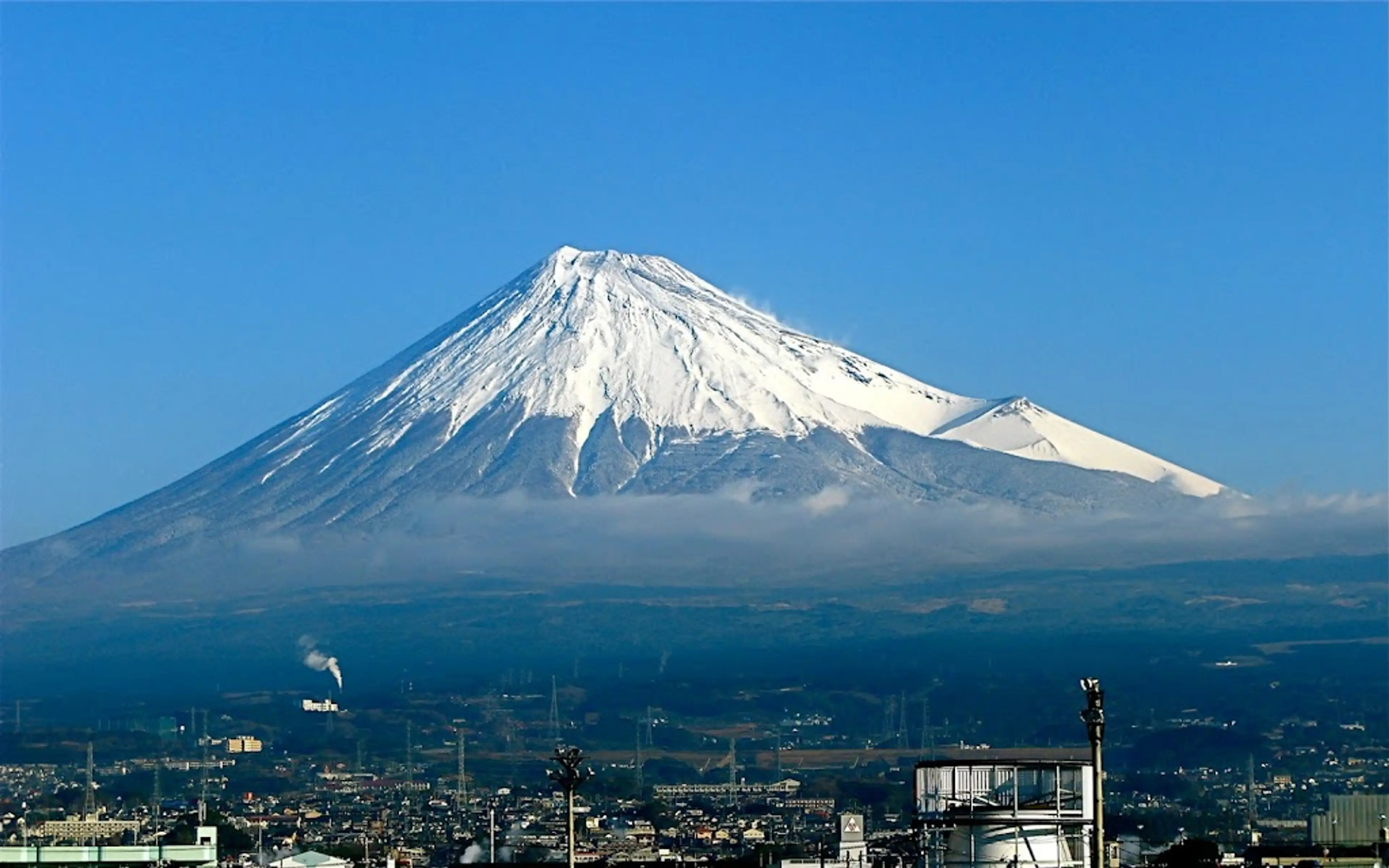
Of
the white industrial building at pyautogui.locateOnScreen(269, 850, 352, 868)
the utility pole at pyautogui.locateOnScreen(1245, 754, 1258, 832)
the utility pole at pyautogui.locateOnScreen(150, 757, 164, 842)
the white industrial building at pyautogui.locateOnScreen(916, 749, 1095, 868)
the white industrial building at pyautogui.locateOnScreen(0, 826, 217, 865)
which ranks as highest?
the white industrial building at pyautogui.locateOnScreen(916, 749, 1095, 868)

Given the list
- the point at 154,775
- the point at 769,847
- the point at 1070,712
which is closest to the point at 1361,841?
the point at 769,847

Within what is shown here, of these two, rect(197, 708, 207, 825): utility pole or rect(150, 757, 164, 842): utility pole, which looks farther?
rect(197, 708, 207, 825): utility pole

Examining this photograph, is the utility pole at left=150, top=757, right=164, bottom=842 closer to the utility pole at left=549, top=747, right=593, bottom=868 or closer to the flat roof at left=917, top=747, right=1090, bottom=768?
the flat roof at left=917, top=747, right=1090, bottom=768

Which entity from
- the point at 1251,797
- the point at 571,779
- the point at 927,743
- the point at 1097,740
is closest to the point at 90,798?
the point at 1251,797

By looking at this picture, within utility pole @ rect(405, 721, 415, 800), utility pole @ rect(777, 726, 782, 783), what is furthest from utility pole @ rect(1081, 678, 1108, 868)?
utility pole @ rect(777, 726, 782, 783)

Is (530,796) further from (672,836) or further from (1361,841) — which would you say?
(1361,841)

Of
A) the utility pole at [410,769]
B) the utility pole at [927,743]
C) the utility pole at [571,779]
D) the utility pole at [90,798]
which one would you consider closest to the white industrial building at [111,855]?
the utility pole at [571,779]

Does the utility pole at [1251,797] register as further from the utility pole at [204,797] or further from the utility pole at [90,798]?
the utility pole at [90,798]

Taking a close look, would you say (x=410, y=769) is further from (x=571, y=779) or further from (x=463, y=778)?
(x=571, y=779)
